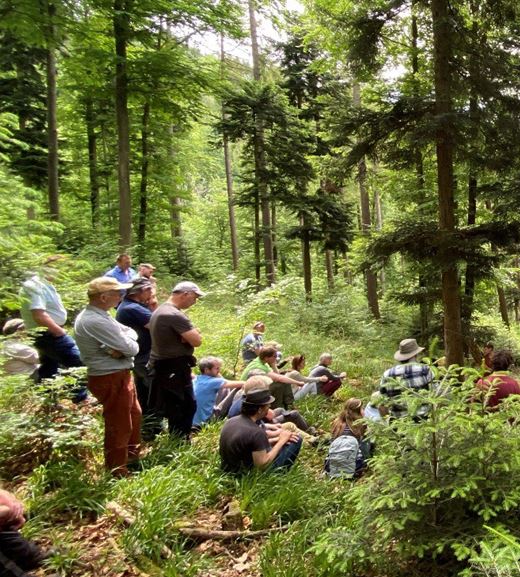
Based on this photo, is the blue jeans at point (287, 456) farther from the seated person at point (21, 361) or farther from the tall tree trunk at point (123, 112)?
the tall tree trunk at point (123, 112)

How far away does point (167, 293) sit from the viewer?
1591 cm

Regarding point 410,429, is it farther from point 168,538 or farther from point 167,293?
point 167,293

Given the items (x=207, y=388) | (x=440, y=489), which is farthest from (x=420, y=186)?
(x=440, y=489)

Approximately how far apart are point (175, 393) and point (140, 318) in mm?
977

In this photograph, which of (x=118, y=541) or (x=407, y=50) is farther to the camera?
(x=407, y=50)

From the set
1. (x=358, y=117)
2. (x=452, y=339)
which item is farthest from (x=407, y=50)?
(x=452, y=339)

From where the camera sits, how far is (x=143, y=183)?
63.9 feet

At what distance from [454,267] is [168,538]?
619cm

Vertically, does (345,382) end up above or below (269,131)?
below

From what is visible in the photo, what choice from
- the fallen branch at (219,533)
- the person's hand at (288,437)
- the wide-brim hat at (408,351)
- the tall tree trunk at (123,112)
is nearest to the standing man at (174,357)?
the person's hand at (288,437)

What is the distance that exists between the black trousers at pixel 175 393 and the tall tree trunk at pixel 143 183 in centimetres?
1359

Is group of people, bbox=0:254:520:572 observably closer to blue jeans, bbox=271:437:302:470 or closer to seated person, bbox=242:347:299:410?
blue jeans, bbox=271:437:302:470

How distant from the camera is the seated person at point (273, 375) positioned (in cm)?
647

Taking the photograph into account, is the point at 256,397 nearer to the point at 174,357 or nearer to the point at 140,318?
the point at 174,357
